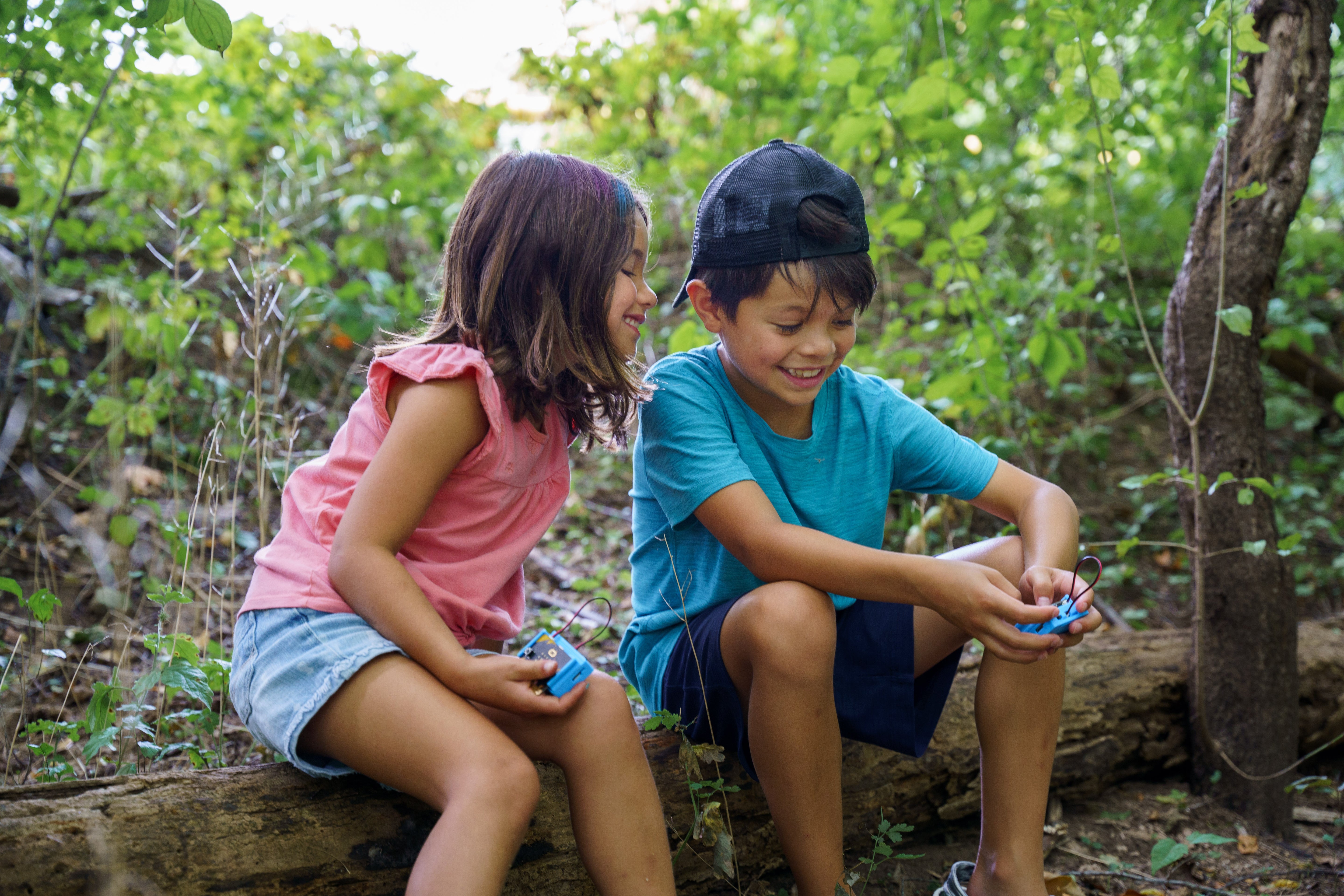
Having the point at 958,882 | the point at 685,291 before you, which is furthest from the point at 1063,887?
the point at 685,291

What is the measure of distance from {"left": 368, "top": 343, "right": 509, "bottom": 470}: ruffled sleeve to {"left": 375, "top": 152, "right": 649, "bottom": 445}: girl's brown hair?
0.05 m

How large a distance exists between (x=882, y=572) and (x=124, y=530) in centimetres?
201

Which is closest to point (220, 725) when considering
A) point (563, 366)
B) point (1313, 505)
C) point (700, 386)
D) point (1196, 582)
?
point (563, 366)

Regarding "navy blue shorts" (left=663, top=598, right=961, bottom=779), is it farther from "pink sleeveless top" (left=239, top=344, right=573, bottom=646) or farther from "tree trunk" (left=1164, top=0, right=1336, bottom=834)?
"tree trunk" (left=1164, top=0, right=1336, bottom=834)

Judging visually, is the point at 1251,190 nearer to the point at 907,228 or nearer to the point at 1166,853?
the point at 907,228

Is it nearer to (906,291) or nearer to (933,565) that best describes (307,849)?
(933,565)

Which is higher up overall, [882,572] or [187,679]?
[882,572]

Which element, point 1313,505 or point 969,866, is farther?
point 1313,505

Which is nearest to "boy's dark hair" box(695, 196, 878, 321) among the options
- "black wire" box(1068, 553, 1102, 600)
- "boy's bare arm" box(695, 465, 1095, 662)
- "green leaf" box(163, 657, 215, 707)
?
"boy's bare arm" box(695, 465, 1095, 662)

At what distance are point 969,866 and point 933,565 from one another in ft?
2.21

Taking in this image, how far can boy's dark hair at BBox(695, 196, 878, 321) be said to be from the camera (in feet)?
5.07

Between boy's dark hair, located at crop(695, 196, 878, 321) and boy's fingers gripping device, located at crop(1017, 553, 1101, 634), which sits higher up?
boy's dark hair, located at crop(695, 196, 878, 321)

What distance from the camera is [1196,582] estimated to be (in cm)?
212

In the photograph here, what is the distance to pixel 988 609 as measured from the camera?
4.44 ft
